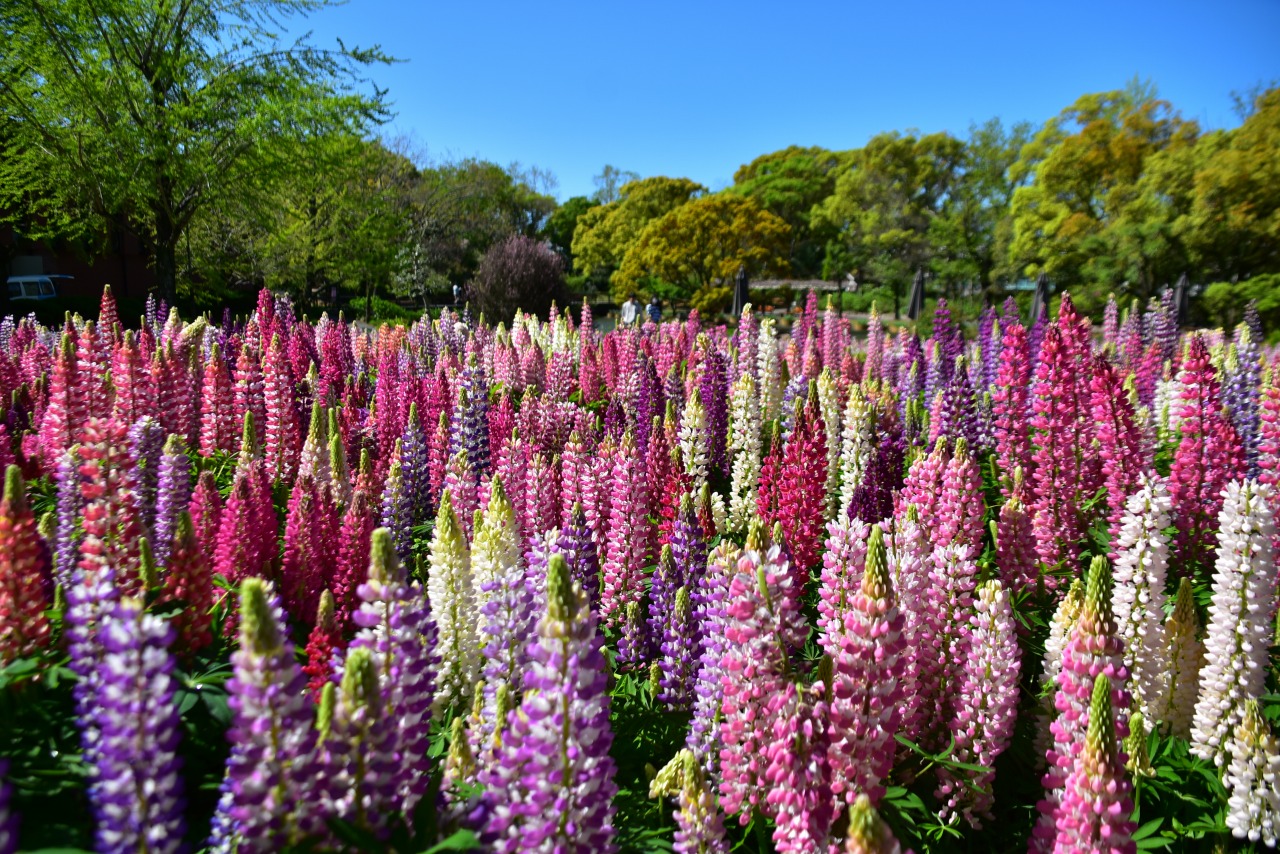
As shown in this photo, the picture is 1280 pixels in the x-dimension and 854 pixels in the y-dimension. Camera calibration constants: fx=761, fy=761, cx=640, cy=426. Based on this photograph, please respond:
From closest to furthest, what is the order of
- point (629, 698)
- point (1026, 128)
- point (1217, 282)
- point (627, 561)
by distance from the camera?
point (629, 698) < point (627, 561) < point (1217, 282) < point (1026, 128)

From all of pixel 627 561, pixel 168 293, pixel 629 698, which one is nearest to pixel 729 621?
pixel 629 698

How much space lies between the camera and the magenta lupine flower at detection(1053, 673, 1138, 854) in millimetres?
1941

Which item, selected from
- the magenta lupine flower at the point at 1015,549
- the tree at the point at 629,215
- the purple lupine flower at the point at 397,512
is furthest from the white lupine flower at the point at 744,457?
the tree at the point at 629,215

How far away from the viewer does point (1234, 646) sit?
2.97 m

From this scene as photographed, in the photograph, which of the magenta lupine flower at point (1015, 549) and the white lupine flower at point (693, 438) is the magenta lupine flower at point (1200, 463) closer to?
the magenta lupine flower at point (1015, 549)

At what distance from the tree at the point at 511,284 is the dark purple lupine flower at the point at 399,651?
2232 centimetres

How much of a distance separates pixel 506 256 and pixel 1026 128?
29927 mm

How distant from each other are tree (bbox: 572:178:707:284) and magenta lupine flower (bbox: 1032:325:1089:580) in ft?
146

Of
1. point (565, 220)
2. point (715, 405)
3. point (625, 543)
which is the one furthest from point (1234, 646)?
point (565, 220)

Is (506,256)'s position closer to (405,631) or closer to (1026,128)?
(405,631)

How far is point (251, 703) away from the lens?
150cm

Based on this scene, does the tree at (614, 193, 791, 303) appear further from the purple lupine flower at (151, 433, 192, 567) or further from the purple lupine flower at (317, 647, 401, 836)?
the purple lupine flower at (317, 647, 401, 836)

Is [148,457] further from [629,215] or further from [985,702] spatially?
[629,215]

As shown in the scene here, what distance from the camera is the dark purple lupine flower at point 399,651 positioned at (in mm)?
1827
